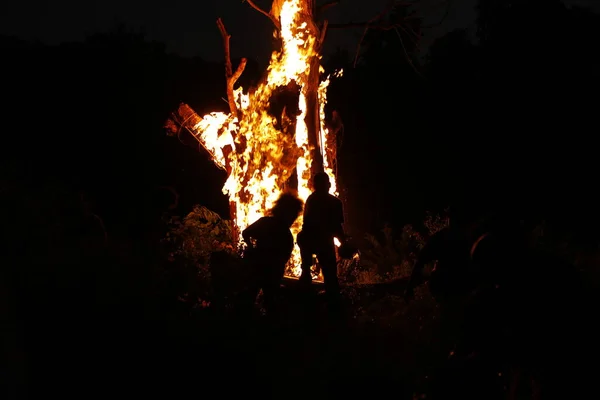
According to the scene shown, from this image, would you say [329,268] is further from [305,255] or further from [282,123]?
[282,123]

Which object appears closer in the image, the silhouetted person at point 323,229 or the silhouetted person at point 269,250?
the silhouetted person at point 269,250

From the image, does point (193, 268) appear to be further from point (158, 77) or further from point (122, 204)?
point (158, 77)

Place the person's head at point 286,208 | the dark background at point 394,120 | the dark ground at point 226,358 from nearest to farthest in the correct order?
1. the dark ground at point 226,358
2. the person's head at point 286,208
3. the dark background at point 394,120

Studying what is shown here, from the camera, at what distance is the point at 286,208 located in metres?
7.80

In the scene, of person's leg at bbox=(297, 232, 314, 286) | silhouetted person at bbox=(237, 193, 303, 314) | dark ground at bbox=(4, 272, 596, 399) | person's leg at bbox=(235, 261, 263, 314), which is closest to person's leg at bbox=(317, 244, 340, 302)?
person's leg at bbox=(297, 232, 314, 286)

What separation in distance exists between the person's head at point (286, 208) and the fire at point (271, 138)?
9.27 ft

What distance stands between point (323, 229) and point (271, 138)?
298 centimetres

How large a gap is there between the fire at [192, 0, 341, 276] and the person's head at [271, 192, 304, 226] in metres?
2.83

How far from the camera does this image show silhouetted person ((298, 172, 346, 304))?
8.16 m

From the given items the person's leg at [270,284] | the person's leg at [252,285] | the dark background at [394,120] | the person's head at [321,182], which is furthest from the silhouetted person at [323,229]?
the dark background at [394,120]

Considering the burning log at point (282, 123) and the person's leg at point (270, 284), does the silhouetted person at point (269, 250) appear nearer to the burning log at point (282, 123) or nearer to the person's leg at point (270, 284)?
the person's leg at point (270, 284)

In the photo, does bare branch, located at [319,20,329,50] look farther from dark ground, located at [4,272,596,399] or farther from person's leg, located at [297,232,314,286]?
dark ground, located at [4,272,596,399]

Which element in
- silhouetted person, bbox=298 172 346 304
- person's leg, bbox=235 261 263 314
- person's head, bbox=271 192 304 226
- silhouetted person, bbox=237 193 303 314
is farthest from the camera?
silhouetted person, bbox=298 172 346 304

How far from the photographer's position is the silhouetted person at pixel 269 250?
759cm
